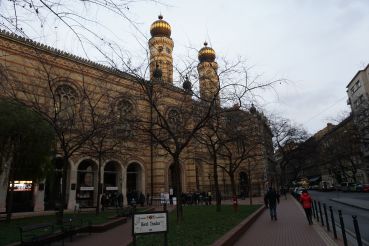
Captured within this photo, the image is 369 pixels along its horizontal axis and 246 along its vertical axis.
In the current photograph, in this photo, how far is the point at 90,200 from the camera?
28594 mm

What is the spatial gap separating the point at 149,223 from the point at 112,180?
24.2 meters

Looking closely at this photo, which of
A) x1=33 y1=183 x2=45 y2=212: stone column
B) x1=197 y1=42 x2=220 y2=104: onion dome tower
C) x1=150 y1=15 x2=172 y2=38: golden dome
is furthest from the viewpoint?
x1=150 y1=15 x2=172 y2=38: golden dome

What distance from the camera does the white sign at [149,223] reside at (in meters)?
7.49

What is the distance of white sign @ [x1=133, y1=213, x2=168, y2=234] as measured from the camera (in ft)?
24.6

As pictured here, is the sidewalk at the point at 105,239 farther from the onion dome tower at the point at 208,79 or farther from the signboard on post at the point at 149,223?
the onion dome tower at the point at 208,79

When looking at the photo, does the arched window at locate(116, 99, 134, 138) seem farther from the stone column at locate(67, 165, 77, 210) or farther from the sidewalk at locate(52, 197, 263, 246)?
the stone column at locate(67, 165, 77, 210)

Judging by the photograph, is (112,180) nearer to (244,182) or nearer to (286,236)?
(286,236)

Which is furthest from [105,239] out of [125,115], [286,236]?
[286,236]

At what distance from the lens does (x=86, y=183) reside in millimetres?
29016

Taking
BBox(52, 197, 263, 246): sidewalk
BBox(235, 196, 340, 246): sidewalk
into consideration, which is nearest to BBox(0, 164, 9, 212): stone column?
BBox(52, 197, 263, 246): sidewalk

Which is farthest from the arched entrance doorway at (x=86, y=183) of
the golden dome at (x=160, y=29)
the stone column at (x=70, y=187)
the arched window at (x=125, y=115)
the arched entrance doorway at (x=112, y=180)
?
the golden dome at (x=160, y=29)

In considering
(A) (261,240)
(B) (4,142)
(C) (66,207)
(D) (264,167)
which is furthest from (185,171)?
(A) (261,240)

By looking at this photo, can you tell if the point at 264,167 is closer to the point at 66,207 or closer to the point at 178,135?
the point at 66,207

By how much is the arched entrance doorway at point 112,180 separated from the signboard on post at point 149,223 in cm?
2271
